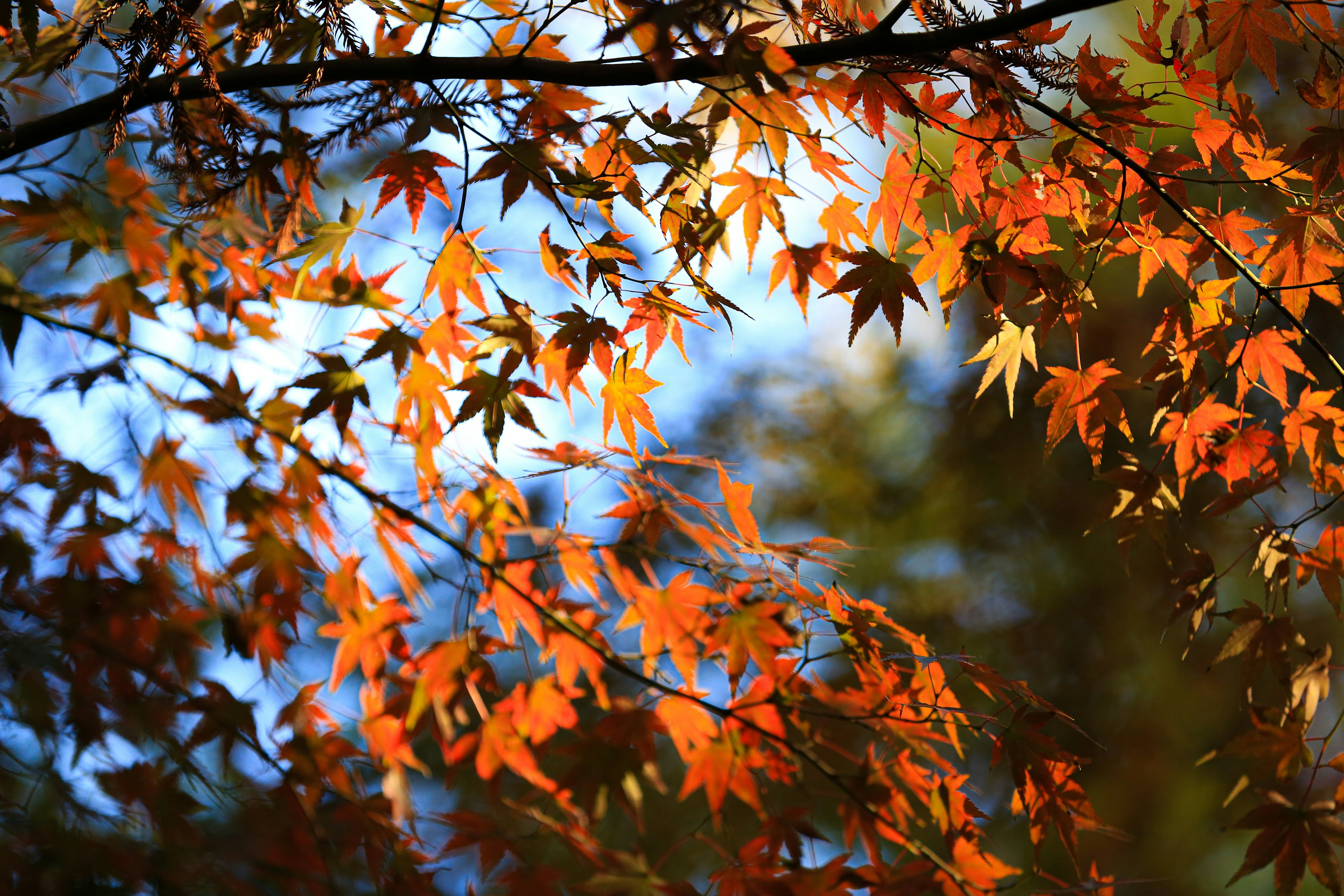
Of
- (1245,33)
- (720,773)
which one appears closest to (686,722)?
(720,773)

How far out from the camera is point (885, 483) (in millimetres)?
5336

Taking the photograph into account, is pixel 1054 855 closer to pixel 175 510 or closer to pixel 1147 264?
pixel 1147 264

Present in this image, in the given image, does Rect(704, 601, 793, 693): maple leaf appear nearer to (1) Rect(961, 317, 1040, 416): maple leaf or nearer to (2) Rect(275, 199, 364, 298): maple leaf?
(1) Rect(961, 317, 1040, 416): maple leaf

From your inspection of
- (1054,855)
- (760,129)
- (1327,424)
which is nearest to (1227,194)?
(1054,855)

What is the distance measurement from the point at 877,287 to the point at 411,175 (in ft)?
2.04

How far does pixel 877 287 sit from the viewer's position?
0.99 metres

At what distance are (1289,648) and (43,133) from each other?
1.77 meters

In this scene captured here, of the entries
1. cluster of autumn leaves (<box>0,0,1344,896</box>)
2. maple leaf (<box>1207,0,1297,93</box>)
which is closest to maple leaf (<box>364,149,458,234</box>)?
cluster of autumn leaves (<box>0,0,1344,896</box>)

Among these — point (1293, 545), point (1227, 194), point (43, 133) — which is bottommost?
point (1293, 545)

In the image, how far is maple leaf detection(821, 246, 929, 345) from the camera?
98cm

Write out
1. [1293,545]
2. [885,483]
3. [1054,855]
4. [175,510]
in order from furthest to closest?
[885,483], [1054,855], [1293,545], [175,510]

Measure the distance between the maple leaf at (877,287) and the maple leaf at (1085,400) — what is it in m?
0.30

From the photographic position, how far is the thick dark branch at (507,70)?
760mm

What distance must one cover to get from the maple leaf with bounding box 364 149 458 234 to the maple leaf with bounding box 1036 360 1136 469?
3.00ft
